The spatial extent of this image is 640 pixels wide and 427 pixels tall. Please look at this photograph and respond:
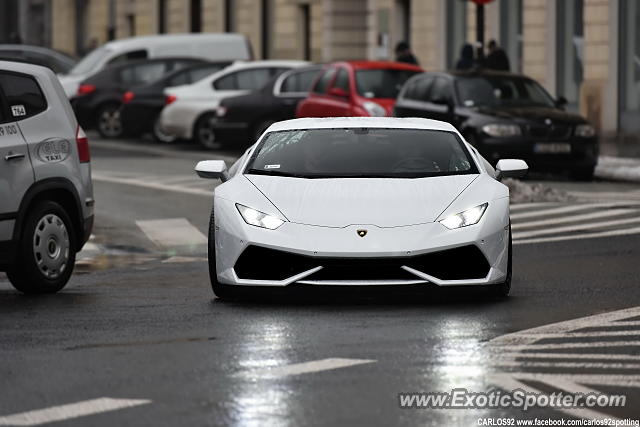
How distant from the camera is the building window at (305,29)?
159ft

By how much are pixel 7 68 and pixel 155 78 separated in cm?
2283

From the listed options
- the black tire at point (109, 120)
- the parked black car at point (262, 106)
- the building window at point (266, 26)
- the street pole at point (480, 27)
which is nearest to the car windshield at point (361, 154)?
the street pole at point (480, 27)

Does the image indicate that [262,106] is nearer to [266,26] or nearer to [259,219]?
[259,219]

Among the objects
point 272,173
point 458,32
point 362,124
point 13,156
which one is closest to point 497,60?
point 458,32

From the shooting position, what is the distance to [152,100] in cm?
3312

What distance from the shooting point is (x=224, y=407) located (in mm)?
7480

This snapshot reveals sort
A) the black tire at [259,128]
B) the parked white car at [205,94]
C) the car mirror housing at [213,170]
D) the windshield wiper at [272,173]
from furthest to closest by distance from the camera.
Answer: the parked white car at [205,94], the black tire at [259,128], the car mirror housing at [213,170], the windshield wiper at [272,173]

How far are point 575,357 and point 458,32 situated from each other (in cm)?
3048

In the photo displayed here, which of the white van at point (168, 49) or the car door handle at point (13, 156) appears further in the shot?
the white van at point (168, 49)

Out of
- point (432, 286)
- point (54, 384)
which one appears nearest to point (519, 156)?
point (432, 286)

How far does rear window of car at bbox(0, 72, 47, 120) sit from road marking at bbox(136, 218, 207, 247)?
3.61 meters

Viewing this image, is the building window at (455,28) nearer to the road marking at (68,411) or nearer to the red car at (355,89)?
the red car at (355,89)

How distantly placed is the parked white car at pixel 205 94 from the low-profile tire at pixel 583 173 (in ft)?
28.2

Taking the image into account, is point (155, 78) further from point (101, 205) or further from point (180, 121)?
point (101, 205)
